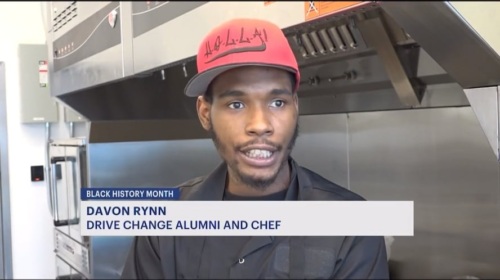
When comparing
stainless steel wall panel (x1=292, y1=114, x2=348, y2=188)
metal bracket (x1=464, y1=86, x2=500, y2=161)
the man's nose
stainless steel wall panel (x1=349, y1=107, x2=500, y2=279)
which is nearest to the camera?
the man's nose

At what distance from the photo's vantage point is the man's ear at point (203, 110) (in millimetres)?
561

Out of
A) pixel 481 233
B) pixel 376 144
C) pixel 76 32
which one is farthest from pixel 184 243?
pixel 481 233

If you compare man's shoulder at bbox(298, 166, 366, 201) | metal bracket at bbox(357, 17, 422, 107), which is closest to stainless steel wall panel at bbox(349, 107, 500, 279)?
metal bracket at bbox(357, 17, 422, 107)

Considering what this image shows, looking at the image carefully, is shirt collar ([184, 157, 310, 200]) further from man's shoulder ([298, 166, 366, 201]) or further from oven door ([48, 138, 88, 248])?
oven door ([48, 138, 88, 248])

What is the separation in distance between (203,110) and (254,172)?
9cm

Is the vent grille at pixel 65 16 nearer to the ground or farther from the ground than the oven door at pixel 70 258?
farther from the ground

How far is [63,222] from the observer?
0.68 m

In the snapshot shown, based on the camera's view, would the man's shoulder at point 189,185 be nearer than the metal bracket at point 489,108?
Yes

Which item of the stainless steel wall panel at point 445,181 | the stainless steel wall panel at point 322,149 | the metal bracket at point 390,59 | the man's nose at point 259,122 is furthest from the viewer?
the stainless steel wall panel at point 445,181

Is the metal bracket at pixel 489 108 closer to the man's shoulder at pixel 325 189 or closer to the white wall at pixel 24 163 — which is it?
the man's shoulder at pixel 325 189

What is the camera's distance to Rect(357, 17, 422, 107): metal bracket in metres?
0.93

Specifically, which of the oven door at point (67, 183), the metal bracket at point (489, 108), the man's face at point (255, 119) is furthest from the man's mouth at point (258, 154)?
the metal bracket at point (489, 108)

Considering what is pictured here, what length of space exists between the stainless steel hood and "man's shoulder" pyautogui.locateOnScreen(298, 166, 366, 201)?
0.29 feet

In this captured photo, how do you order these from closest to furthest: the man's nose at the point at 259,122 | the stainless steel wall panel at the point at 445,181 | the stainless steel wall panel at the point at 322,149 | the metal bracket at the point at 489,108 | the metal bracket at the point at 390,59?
the man's nose at the point at 259,122, the stainless steel wall panel at the point at 322,149, the metal bracket at the point at 489,108, the metal bracket at the point at 390,59, the stainless steel wall panel at the point at 445,181
